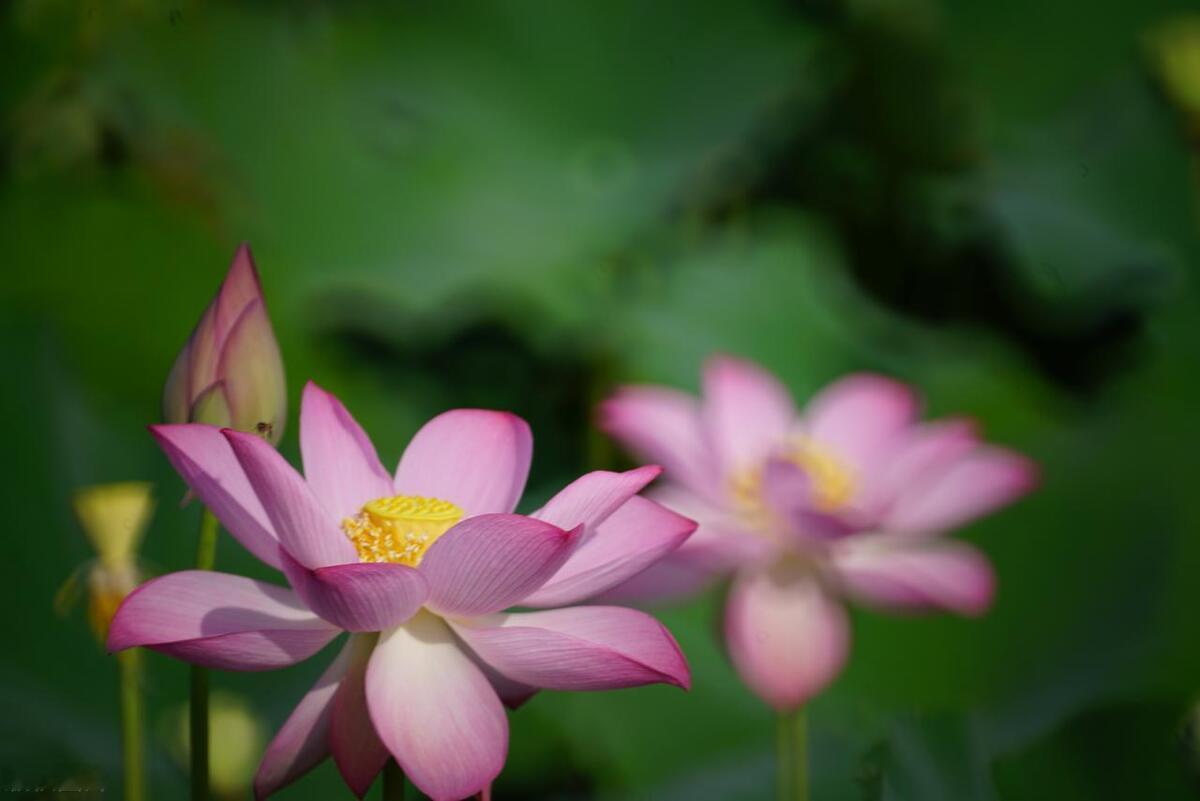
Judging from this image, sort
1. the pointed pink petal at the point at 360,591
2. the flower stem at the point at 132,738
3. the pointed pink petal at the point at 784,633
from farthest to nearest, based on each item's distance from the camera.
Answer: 1. the pointed pink petal at the point at 784,633
2. the flower stem at the point at 132,738
3. the pointed pink petal at the point at 360,591

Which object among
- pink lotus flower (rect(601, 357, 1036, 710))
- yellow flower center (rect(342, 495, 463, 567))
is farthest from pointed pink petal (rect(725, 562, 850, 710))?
yellow flower center (rect(342, 495, 463, 567))

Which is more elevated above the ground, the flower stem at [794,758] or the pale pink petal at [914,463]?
the pale pink petal at [914,463]

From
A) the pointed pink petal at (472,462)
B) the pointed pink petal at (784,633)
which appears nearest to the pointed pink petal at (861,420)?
the pointed pink petal at (784,633)

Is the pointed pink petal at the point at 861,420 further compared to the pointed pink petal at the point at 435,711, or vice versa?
the pointed pink petal at the point at 861,420

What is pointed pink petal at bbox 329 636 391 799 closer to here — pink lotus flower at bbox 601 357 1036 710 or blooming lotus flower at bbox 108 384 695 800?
blooming lotus flower at bbox 108 384 695 800

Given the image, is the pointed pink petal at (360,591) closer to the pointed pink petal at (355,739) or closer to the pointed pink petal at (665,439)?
the pointed pink petal at (355,739)

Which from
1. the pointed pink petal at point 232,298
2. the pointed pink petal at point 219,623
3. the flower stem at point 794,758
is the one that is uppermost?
the pointed pink petal at point 232,298

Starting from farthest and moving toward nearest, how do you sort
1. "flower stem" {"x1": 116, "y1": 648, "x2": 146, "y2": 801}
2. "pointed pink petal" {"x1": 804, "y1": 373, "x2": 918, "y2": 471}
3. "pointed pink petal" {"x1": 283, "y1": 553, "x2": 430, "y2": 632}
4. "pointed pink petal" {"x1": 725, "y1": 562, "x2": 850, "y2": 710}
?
"pointed pink petal" {"x1": 804, "y1": 373, "x2": 918, "y2": 471} → "pointed pink petal" {"x1": 725, "y1": 562, "x2": 850, "y2": 710} → "flower stem" {"x1": 116, "y1": 648, "x2": 146, "y2": 801} → "pointed pink petal" {"x1": 283, "y1": 553, "x2": 430, "y2": 632}

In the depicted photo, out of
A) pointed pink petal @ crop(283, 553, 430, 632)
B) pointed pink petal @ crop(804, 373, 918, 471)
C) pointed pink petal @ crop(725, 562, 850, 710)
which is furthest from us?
pointed pink petal @ crop(804, 373, 918, 471)

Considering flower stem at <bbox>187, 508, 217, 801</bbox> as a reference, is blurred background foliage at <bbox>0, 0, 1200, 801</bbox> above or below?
above
